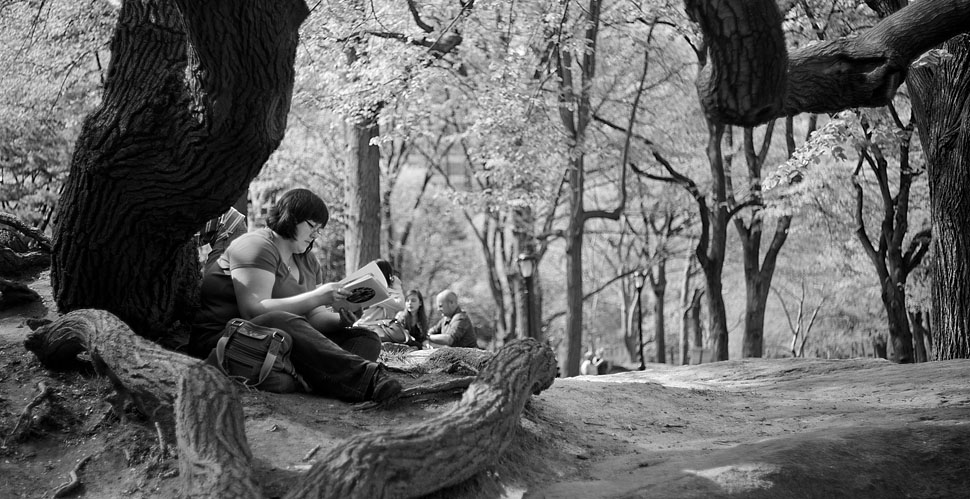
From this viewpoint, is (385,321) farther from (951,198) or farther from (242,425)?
(951,198)

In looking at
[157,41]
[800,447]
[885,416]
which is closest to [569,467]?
[800,447]

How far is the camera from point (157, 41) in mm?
5488

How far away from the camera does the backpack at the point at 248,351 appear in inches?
193

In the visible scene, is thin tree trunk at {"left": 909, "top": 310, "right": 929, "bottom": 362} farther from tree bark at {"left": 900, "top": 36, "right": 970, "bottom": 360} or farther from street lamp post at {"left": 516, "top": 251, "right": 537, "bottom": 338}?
tree bark at {"left": 900, "top": 36, "right": 970, "bottom": 360}

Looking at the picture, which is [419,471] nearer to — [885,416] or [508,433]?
[508,433]

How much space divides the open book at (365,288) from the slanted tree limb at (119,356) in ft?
3.47

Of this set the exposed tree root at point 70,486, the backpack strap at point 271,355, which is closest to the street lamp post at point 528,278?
the backpack strap at point 271,355

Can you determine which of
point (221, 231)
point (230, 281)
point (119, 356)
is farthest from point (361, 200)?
point (119, 356)

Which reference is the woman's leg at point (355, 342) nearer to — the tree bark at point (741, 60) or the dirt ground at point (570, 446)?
the dirt ground at point (570, 446)

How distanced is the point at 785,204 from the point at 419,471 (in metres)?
15.7

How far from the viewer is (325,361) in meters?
5.10

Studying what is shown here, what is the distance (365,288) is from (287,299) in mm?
485

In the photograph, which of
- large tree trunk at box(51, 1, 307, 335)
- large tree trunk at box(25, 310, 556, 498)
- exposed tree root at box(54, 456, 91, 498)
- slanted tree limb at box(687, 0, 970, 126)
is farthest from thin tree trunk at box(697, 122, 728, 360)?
exposed tree root at box(54, 456, 91, 498)

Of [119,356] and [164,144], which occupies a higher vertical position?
[164,144]
